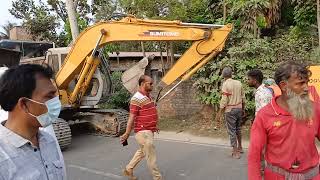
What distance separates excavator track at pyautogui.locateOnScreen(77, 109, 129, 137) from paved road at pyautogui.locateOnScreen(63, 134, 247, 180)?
2.05 feet

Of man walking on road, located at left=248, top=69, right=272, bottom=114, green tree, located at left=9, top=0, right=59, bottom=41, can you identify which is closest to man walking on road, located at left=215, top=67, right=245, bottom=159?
man walking on road, located at left=248, top=69, right=272, bottom=114

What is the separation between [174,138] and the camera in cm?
1109

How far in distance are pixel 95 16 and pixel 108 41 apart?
14.3 m

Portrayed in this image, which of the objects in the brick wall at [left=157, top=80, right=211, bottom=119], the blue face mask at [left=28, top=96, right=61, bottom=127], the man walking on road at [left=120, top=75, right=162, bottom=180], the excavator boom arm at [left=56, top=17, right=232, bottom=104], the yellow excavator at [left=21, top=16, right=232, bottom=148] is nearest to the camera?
the blue face mask at [left=28, top=96, right=61, bottom=127]

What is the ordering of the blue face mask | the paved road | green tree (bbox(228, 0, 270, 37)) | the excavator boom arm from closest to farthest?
1. the blue face mask
2. the paved road
3. the excavator boom arm
4. green tree (bbox(228, 0, 270, 37))

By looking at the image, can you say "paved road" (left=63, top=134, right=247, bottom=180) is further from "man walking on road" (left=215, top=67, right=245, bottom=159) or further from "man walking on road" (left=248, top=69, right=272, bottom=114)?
"man walking on road" (left=248, top=69, right=272, bottom=114)

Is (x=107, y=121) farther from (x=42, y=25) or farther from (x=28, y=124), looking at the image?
(x=42, y=25)

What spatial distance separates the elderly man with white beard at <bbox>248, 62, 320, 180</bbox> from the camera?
3.33 metres

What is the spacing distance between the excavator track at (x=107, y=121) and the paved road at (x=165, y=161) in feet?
2.05

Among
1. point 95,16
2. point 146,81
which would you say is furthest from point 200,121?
point 95,16

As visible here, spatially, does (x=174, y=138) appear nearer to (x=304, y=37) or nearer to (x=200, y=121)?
(x=200, y=121)

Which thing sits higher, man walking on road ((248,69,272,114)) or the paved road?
man walking on road ((248,69,272,114))

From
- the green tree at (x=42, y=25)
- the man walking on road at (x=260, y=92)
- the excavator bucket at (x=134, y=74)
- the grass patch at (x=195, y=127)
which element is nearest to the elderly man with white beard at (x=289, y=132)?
the man walking on road at (x=260, y=92)

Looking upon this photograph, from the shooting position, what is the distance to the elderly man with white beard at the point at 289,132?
3328 mm
